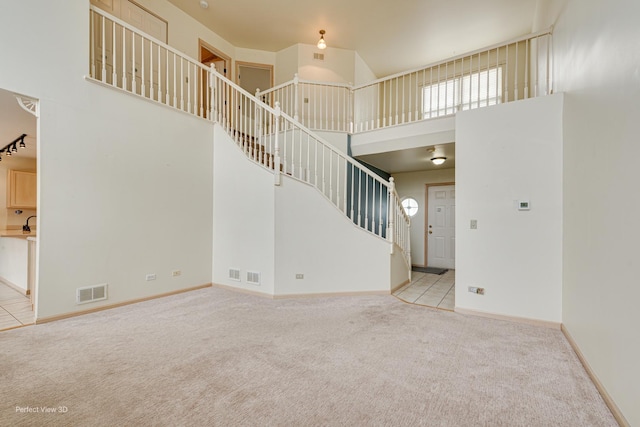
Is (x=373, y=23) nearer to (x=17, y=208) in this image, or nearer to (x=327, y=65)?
(x=327, y=65)

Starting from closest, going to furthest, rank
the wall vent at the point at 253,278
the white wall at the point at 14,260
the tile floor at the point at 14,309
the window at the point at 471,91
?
1. the tile floor at the point at 14,309
2. the white wall at the point at 14,260
3. the wall vent at the point at 253,278
4. the window at the point at 471,91

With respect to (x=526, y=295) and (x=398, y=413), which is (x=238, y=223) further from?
(x=526, y=295)

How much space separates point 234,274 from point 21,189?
478 centimetres

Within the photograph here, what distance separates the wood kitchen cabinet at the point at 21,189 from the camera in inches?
208

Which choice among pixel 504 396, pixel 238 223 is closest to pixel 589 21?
pixel 504 396

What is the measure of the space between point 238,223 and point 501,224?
12.1ft

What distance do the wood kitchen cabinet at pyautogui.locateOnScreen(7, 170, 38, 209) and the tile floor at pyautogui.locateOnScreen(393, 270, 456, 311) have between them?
23.7 feet

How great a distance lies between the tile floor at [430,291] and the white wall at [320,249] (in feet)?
1.55

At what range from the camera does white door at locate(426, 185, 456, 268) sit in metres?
6.82

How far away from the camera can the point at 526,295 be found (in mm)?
3189

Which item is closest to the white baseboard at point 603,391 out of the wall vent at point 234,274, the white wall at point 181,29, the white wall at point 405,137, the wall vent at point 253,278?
the white wall at point 405,137

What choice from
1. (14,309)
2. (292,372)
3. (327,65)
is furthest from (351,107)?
(14,309)

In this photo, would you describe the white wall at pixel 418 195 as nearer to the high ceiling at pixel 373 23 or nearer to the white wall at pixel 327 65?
the white wall at pixel 327 65

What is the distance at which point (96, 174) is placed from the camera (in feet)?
11.1
